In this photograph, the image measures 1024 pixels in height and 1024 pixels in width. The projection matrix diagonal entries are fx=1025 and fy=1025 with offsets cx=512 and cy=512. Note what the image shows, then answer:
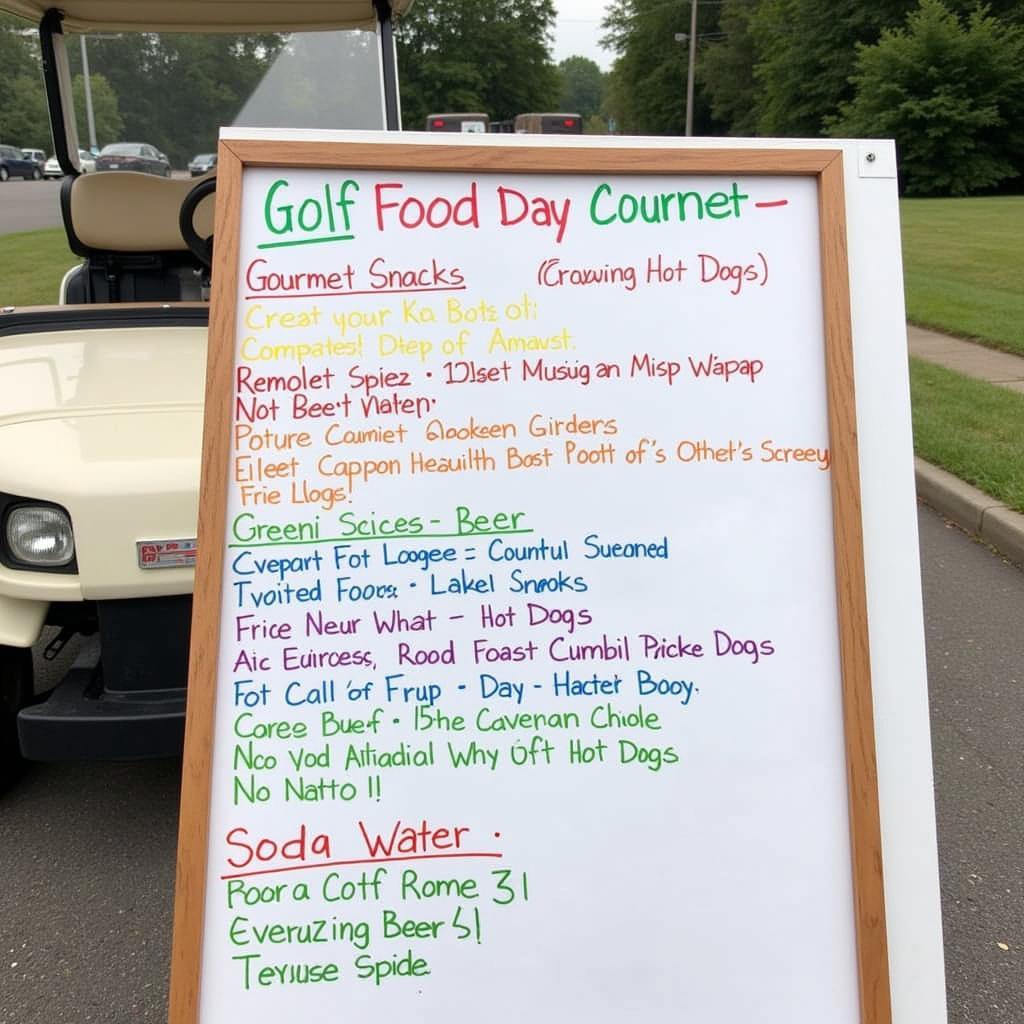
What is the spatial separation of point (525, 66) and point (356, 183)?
4456 cm

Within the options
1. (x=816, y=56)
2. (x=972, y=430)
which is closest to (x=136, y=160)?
(x=972, y=430)

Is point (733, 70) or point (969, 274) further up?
point (733, 70)

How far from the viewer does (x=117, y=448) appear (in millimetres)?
2533

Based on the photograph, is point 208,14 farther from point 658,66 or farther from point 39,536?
point 658,66

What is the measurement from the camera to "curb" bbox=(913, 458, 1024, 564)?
15.4 feet

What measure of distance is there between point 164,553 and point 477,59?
120ft

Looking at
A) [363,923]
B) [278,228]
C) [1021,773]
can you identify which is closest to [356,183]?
[278,228]

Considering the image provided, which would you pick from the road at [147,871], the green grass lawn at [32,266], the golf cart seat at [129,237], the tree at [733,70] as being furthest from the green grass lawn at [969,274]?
the tree at [733,70]

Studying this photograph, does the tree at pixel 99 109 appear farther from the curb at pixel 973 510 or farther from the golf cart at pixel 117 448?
the curb at pixel 973 510

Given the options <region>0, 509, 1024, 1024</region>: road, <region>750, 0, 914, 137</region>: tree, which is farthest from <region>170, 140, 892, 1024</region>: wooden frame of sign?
<region>750, 0, 914, 137</region>: tree

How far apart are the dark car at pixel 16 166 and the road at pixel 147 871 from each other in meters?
39.7

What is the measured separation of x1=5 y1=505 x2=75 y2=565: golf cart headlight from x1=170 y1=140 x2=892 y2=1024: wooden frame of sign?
3.22 feet

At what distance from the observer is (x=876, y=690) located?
174 cm

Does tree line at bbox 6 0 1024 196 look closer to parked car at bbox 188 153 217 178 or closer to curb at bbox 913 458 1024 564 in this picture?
parked car at bbox 188 153 217 178
